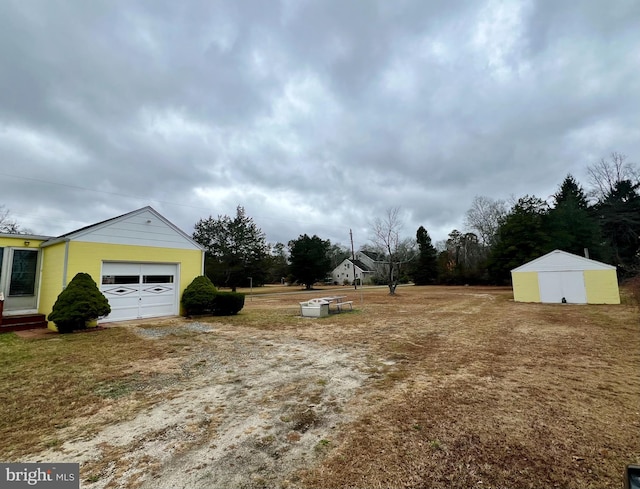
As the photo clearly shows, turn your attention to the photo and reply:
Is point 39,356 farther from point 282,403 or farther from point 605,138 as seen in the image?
point 605,138

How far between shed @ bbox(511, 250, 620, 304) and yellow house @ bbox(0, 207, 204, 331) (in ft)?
66.8

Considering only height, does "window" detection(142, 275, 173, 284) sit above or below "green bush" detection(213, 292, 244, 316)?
above

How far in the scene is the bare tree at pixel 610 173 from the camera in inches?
1131

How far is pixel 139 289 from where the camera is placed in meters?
11.0

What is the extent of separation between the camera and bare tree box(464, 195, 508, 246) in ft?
126

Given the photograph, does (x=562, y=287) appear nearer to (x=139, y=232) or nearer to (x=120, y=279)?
(x=139, y=232)

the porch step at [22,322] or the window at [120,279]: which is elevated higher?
the window at [120,279]

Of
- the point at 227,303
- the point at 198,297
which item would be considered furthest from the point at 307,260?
the point at 198,297

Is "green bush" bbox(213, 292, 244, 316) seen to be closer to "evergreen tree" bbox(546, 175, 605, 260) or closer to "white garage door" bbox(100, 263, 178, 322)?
"white garage door" bbox(100, 263, 178, 322)

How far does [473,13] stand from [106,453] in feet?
44.8

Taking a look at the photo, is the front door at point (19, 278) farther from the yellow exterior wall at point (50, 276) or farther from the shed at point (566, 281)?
the shed at point (566, 281)

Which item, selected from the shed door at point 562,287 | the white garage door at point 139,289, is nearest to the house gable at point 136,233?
the white garage door at point 139,289

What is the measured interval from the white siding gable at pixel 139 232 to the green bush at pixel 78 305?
1556 millimetres

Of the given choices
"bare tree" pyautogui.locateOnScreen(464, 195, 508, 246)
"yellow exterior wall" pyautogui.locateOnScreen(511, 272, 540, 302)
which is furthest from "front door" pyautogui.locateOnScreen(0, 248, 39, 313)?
"bare tree" pyautogui.locateOnScreen(464, 195, 508, 246)
